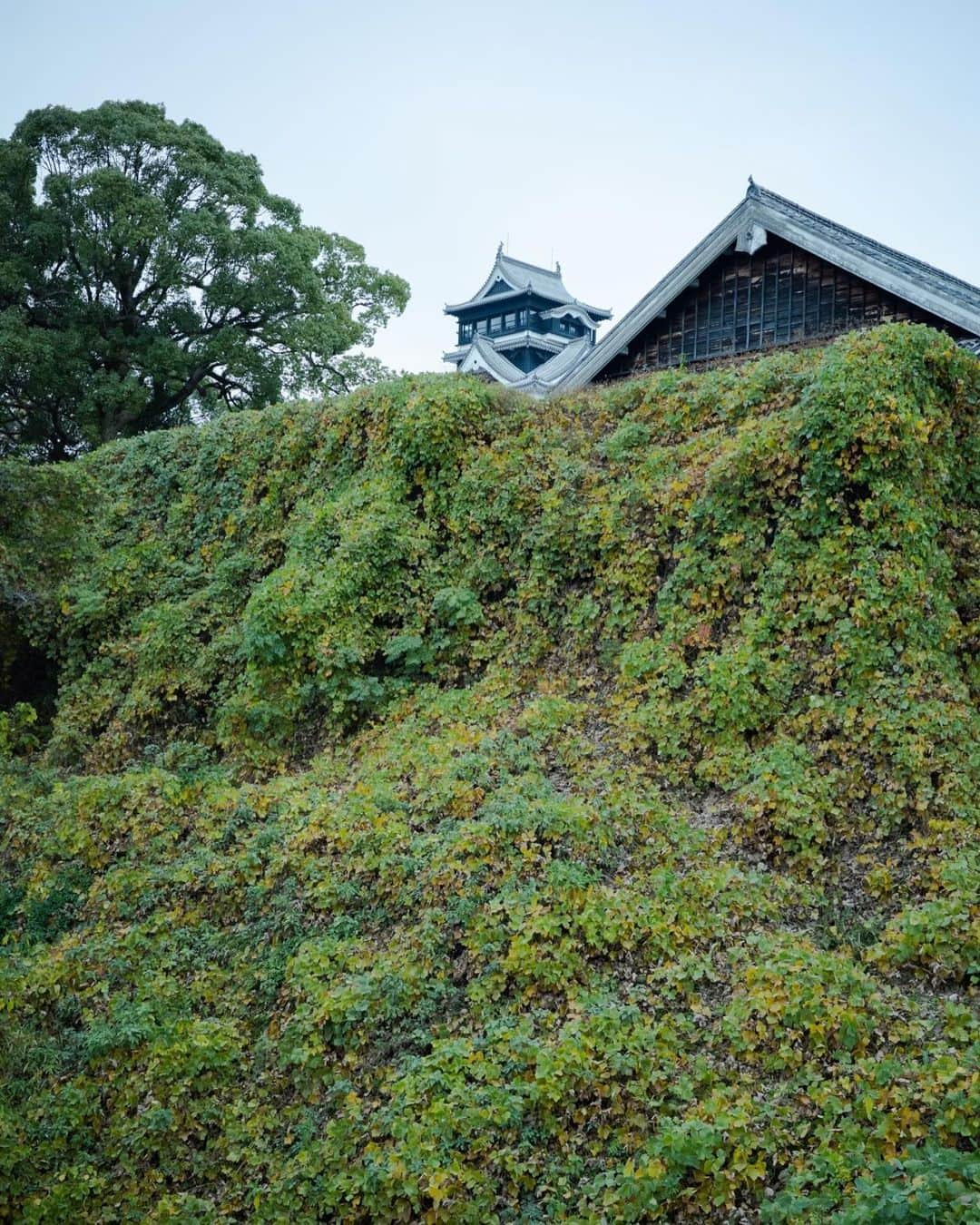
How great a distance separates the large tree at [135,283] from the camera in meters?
24.1

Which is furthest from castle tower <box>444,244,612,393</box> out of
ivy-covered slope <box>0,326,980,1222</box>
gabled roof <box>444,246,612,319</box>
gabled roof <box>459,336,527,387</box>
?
ivy-covered slope <box>0,326,980,1222</box>

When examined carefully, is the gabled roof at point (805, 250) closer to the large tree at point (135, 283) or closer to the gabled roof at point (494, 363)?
the large tree at point (135, 283)

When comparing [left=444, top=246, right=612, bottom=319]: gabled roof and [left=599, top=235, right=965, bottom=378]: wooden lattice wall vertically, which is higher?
[left=444, top=246, right=612, bottom=319]: gabled roof

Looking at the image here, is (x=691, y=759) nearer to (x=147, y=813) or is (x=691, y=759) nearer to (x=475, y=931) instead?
(x=475, y=931)

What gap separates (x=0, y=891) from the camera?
1002 centimetres

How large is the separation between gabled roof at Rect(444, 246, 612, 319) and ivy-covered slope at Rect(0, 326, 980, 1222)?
32.6 m

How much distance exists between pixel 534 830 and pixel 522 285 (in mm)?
39651

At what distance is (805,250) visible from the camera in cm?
1461

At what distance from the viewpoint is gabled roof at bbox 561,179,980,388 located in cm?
1341

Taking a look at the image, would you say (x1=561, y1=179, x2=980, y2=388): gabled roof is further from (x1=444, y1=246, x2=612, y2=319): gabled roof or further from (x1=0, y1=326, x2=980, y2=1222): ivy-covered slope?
(x1=444, y1=246, x2=612, y2=319): gabled roof

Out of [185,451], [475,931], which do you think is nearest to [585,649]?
[475,931]

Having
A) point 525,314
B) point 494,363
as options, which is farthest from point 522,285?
point 494,363

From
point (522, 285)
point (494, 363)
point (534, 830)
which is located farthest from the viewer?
point (522, 285)

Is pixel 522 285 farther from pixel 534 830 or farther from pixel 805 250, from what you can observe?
pixel 534 830
